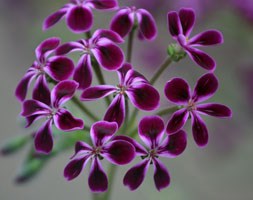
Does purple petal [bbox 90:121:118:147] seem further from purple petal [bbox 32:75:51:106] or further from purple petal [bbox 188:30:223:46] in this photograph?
purple petal [bbox 188:30:223:46]

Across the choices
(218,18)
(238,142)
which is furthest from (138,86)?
(238,142)

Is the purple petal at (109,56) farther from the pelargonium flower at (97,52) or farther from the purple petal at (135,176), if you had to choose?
the purple petal at (135,176)

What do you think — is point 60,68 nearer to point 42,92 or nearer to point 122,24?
point 42,92

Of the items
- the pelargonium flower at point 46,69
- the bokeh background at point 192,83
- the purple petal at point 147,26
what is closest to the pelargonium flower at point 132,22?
the purple petal at point 147,26

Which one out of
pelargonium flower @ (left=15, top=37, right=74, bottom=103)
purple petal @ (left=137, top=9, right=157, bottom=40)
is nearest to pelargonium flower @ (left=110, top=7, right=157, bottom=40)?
purple petal @ (left=137, top=9, right=157, bottom=40)

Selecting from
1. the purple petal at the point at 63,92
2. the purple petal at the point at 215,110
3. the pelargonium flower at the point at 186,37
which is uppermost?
the pelargonium flower at the point at 186,37

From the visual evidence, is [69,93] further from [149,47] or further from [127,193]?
[127,193]
